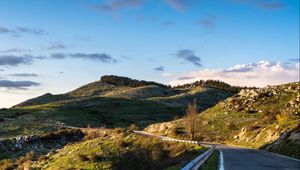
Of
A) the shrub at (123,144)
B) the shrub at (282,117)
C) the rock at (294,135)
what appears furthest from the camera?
the shrub at (123,144)

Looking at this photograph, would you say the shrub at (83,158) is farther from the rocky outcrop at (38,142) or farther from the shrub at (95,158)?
the rocky outcrop at (38,142)

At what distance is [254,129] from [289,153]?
22.7m

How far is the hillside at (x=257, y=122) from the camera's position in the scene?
158ft

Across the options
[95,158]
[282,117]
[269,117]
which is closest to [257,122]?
[269,117]

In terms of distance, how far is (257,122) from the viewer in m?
67.9

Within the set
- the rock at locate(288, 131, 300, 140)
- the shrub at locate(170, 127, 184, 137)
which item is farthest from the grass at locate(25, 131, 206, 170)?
the shrub at locate(170, 127, 184, 137)

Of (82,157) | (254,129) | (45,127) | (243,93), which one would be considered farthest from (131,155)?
(45,127)

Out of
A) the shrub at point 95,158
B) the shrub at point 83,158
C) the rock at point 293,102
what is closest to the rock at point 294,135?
the shrub at point 95,158

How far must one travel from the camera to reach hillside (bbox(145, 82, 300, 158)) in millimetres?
48219

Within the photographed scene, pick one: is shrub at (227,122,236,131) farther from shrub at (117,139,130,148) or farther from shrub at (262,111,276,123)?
shrub at (117,139,130,148)

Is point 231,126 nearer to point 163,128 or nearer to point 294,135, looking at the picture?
point 163,128

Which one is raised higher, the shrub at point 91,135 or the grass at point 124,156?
the shrub at point 91,135

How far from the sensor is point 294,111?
6844 centimetres

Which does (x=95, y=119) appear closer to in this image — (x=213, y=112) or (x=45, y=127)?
(x=45, y=127)
